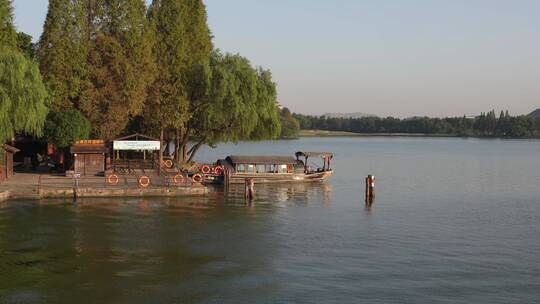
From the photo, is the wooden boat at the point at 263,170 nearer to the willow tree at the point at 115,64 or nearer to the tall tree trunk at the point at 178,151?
the tall tree trunk at the point at 178,151

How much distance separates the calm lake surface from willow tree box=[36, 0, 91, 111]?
15013mm

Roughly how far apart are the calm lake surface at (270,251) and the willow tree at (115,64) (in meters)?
14.2

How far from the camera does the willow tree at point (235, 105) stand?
6806 centimetres

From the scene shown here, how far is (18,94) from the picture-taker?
47.0 metres

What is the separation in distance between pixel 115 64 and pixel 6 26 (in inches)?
398

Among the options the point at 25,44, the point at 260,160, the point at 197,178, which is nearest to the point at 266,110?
the point at 260,160

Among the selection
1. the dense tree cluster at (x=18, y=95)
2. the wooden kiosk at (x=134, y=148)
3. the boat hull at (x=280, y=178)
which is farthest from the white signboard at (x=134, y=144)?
the boat hull at (x=280, y=178)

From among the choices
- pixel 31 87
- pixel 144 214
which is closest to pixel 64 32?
pixel 31 87

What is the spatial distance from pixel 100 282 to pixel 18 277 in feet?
11.9

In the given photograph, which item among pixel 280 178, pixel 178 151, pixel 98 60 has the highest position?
pixel 98 60

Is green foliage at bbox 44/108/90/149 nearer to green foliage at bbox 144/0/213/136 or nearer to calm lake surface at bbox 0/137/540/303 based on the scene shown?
calm lake surface at bbox 0/137/540/303

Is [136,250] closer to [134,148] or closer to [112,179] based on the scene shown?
[112,179]

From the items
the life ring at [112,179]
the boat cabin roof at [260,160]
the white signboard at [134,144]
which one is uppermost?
the white signboard at [134,144]

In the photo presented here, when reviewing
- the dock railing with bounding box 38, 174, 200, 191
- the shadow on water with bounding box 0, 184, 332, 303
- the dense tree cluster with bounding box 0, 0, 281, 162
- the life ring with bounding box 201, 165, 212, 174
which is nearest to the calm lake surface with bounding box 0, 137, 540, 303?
the shadow on water with bounding box 0, 184, 332, 303
